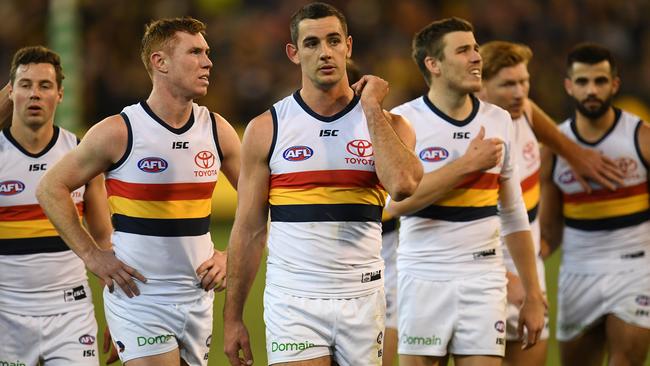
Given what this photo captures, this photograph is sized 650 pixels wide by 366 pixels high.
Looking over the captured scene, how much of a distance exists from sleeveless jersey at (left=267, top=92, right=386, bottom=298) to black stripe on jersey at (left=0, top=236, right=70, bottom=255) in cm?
189

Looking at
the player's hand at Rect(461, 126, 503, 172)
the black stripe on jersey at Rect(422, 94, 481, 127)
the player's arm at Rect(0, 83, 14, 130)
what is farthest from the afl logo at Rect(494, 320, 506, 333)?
the player's arm at Rect(0, 83, 14, 130)

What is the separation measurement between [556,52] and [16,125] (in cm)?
1081

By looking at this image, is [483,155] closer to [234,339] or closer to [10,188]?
[234,339]

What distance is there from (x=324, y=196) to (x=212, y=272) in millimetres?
1004

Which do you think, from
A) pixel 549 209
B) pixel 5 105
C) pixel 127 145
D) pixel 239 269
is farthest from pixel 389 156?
pixel 549 209

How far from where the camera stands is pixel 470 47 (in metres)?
7.34

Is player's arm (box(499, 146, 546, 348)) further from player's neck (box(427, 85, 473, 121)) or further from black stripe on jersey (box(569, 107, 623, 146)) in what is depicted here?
black stripe on jersey (box(569, 107, 623, 146))

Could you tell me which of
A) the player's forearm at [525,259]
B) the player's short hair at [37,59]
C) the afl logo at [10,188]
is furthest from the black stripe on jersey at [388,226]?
the afl logo at [10,188]

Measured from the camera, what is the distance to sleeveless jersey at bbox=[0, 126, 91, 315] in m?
7.38

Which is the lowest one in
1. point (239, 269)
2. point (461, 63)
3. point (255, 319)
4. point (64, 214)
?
point (255, 319)

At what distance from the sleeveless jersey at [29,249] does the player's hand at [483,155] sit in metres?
2.45

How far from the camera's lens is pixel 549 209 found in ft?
29.7

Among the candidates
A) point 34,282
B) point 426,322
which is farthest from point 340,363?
point 34,282

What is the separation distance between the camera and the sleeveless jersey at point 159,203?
264 inches
